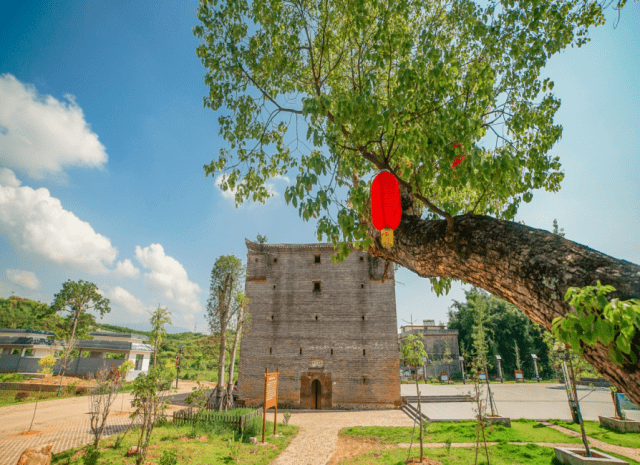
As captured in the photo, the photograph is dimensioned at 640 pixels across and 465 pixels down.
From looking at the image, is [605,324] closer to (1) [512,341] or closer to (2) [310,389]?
(2) [310,389]

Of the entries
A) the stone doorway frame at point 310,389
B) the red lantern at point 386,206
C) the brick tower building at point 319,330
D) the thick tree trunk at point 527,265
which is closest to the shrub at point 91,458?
the thick tree trunk at point 527,265

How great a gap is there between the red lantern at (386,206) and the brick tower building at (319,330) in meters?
17.0

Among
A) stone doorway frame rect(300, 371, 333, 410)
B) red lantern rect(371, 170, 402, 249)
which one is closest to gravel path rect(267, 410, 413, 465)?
stone doorway frame rect(300, 371, 333, 410)

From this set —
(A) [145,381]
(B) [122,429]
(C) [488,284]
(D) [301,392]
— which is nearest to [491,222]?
(C) [488,284]

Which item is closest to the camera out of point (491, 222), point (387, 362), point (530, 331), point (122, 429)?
point (491, 222)

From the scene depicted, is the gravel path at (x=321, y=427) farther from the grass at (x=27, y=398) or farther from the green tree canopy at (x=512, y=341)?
the green tree canopy at (x=512, y=341)

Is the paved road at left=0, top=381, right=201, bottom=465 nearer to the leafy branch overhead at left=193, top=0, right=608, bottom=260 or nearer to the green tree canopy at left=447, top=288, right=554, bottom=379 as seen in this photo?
the leafy branch overhead at left=193, top=0, right=608, bottom=260

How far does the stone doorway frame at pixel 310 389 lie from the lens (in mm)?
19500

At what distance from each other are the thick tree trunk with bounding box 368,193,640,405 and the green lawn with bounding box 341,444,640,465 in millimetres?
7370

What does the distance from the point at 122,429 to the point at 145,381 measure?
6.72 m

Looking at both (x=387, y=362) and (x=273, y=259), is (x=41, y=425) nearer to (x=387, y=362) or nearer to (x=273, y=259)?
(x=273, y=259)

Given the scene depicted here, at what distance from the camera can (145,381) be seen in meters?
8.30

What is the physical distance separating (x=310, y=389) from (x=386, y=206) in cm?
1970

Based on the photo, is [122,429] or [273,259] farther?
[273,259]
